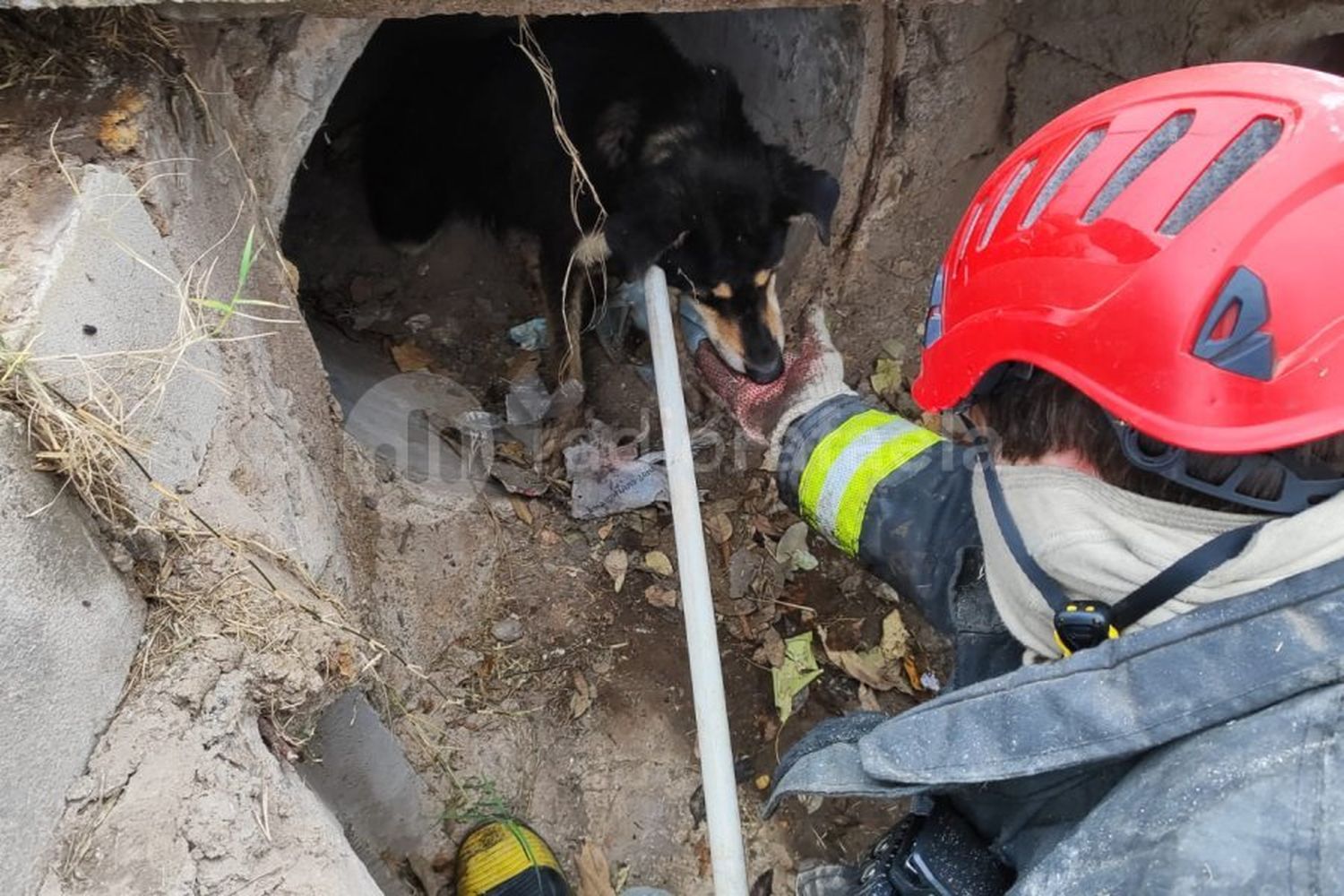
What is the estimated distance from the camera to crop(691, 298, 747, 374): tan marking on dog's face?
333 centimetres

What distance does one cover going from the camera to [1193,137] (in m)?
1.36

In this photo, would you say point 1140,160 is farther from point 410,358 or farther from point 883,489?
point 410,358

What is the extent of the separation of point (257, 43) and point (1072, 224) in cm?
177

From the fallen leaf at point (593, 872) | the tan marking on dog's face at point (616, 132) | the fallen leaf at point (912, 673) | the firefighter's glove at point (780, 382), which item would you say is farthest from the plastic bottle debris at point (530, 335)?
the fallen leaf at point (593, 872)

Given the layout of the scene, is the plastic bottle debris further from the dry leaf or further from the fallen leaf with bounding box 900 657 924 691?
the fallen leaf with bounding box 900 657 924 691

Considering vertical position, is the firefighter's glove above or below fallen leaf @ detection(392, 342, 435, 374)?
above

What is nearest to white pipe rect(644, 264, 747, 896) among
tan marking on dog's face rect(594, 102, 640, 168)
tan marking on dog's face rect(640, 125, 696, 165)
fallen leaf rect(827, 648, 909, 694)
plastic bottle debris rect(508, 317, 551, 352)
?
fallen leaf rect(827, 648, 909, 694)

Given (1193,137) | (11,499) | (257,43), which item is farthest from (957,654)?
(257,43)

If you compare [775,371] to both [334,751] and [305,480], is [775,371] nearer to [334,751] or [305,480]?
[305,480]

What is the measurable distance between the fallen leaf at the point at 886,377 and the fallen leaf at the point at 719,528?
833 millimetres

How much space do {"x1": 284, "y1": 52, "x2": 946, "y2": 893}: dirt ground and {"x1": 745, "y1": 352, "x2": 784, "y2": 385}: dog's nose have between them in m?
0.37

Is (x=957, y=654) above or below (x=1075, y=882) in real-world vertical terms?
below

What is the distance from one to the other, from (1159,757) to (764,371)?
7.14 feet

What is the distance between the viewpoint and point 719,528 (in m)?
3.37
